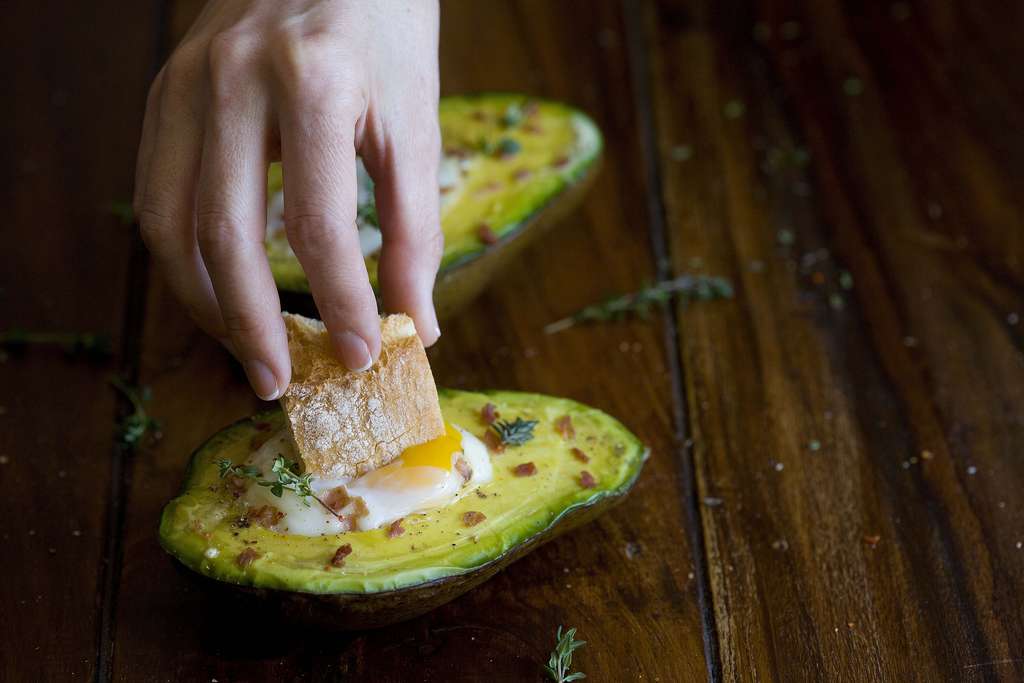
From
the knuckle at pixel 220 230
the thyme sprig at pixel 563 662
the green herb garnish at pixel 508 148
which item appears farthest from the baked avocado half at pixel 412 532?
the green herb garnish at pixel 508 148

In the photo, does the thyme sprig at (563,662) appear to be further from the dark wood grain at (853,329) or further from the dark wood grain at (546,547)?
the dark wood grain at (853,329)

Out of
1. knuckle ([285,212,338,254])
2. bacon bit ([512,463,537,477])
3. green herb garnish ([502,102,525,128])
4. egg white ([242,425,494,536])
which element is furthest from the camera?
green herb garnish ([502,102,525,128])

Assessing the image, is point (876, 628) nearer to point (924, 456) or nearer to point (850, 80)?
point (924, 456)

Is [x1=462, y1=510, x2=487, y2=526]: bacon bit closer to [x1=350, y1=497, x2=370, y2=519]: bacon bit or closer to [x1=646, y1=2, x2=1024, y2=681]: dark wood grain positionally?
[x1=350, y1=497, x2=370, y2=519]: bacon bit

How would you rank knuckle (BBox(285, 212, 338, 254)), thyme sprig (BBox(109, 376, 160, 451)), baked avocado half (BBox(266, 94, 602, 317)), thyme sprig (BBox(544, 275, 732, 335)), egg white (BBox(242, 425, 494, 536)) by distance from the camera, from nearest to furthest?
1. knuckle (BBox(285, 212, 338, 254))
2. egg white (BBox(242, 425, 494, 536))
3. thyme sprig (BBox(109, 376, 160, 451))
4. baked avocado half (BBox(266, 94, 602, 317))
5. thyme sprig (BBox(544, 275, 732, 335))

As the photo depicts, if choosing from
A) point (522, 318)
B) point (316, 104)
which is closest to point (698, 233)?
point (522, 318)

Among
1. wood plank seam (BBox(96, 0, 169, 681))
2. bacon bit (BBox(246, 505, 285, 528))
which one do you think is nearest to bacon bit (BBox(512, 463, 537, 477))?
bacon bit (BBox(246, 505, 285, 528))
